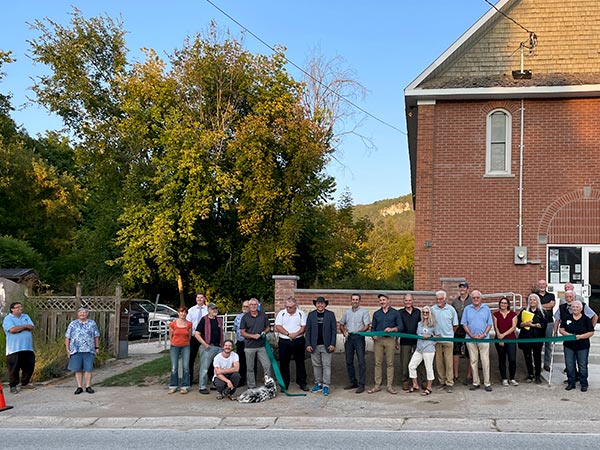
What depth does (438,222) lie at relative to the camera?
59.6 ft

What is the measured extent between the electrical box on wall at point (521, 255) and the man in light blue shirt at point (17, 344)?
11.3 m

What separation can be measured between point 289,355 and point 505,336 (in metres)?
3.95

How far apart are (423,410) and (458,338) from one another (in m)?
2.07

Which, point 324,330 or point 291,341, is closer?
point 324,330

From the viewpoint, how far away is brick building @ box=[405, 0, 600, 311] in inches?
695

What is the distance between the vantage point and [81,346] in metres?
Answer: 13.4

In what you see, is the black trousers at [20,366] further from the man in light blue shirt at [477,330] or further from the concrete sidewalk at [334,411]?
the man in light blue shirt at [477,330]

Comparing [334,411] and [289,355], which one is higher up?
[289,355]

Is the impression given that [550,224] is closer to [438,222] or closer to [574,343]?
[438,222]

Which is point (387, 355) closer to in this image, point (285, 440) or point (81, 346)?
point (285, 440)

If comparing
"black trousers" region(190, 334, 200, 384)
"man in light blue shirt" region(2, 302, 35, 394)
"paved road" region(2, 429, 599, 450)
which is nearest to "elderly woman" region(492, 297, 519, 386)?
"paved road" region(2, 429, 599, 450)

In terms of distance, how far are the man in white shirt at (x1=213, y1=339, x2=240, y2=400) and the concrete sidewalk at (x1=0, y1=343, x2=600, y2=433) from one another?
18 cm

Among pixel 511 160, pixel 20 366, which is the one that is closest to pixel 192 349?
pixel 20 366

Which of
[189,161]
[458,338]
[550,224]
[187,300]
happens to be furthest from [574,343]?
[187,300]
